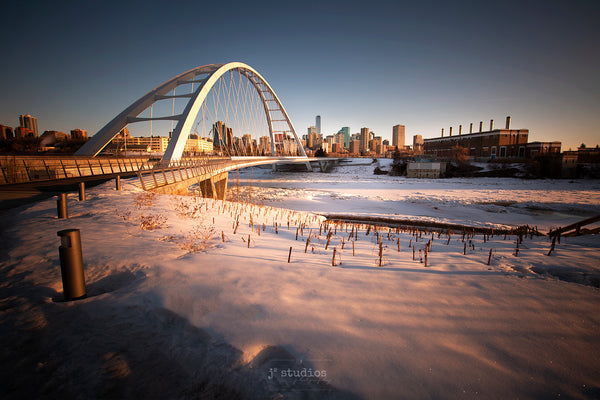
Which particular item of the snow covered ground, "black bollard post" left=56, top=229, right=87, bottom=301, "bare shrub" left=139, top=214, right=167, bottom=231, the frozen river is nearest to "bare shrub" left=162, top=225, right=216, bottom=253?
the snow covered ground

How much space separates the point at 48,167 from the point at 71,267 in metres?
18.9

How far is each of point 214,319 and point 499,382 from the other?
2.44 metres

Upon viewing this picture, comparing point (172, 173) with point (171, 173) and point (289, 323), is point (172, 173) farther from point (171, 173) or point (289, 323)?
point (289, 323)

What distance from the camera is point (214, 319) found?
2281mm

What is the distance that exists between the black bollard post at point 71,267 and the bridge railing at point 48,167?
10273 mm

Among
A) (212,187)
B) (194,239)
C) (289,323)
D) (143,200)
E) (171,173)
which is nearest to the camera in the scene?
(289,323)

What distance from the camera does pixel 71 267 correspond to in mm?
2469

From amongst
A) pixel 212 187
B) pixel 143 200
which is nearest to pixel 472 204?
pixel 143 200

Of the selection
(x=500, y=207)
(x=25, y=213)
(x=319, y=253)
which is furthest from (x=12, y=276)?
(x=500, y=207)

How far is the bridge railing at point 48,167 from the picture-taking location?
42.7 feet

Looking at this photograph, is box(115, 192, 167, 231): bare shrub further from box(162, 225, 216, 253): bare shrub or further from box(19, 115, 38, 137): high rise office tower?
box(19, 115, 38, 137): high rise office tower

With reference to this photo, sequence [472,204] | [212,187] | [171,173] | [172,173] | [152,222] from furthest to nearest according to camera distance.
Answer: [212,187] → [472,204] → [171,173] → [172,173] → [152,222]

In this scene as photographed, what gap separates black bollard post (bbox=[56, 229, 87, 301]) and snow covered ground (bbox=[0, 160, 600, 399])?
150 mm

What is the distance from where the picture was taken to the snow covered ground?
169cm
